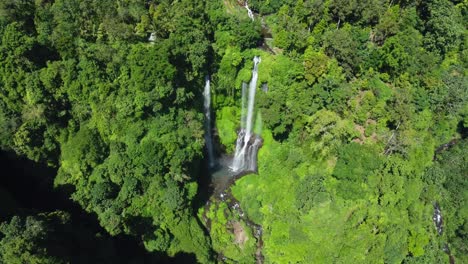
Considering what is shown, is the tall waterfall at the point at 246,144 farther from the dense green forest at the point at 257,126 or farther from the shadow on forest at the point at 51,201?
the shadow on forest at the point at 51,201

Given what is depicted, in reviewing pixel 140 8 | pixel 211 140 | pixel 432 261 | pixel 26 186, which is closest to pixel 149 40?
pixel 140 8

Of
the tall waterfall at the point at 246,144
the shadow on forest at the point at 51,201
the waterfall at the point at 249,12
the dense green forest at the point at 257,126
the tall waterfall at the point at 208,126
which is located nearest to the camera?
the dense green forest at the point at 257,126

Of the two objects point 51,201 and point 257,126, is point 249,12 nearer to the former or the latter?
point 257,126

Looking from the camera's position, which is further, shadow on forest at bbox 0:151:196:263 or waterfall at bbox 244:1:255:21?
waterfall at bbox 244:1:255:21

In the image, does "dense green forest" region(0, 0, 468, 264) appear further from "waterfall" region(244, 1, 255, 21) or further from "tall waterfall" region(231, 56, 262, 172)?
"waterfall" region(244, 1, 255, 21)

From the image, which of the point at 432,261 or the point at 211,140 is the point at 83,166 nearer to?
the point at 211,140

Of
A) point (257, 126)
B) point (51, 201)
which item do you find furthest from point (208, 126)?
point (51, 201)

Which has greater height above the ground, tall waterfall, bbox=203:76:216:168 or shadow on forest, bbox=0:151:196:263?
tall waterfall, bbox=203:76:216:168

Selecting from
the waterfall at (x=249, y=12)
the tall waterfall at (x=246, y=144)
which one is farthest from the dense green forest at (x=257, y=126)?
the waterfall at (x=249, y=12)

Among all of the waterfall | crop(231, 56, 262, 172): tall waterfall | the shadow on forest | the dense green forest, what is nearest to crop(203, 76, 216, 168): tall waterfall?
the dense green forest
